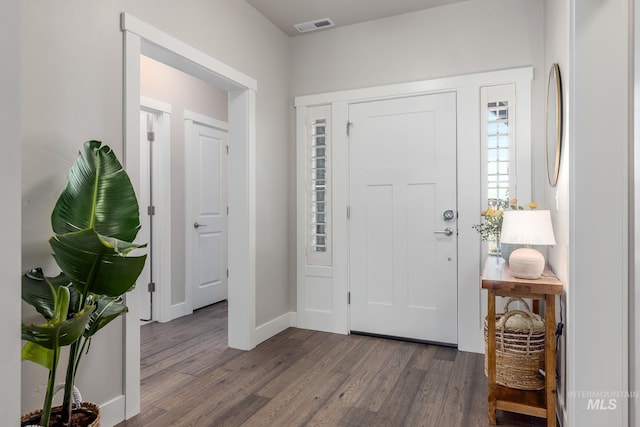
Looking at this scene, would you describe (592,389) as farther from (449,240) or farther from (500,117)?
(500,117)

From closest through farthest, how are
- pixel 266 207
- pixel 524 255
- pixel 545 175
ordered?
pixel 524 255
pixel 545 175
pixel 266 207

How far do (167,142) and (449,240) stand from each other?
284cm

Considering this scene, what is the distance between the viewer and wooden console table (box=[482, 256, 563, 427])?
1.96 metres

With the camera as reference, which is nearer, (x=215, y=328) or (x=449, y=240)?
(x=449, y=240)

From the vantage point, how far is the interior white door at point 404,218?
3.22 metres

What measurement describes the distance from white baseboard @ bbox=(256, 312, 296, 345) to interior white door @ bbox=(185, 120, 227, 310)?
47.0 inches

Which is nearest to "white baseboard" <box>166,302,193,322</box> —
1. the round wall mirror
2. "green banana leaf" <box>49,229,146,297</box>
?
"green banana leaf" <box>49,229,146,297</box>

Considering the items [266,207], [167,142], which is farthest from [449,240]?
[167,142]

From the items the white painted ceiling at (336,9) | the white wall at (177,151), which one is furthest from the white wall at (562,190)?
the white wall at (177,151)

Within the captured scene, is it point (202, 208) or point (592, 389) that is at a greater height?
point (202, 208)

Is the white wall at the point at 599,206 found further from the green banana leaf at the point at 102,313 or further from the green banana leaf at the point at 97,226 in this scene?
the green banana leaf at the point at 102,313

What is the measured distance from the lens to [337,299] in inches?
141

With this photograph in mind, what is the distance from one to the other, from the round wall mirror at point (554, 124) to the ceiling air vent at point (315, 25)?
189 centimetres

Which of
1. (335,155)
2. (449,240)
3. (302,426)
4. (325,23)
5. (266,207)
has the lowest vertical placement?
(302,426)
